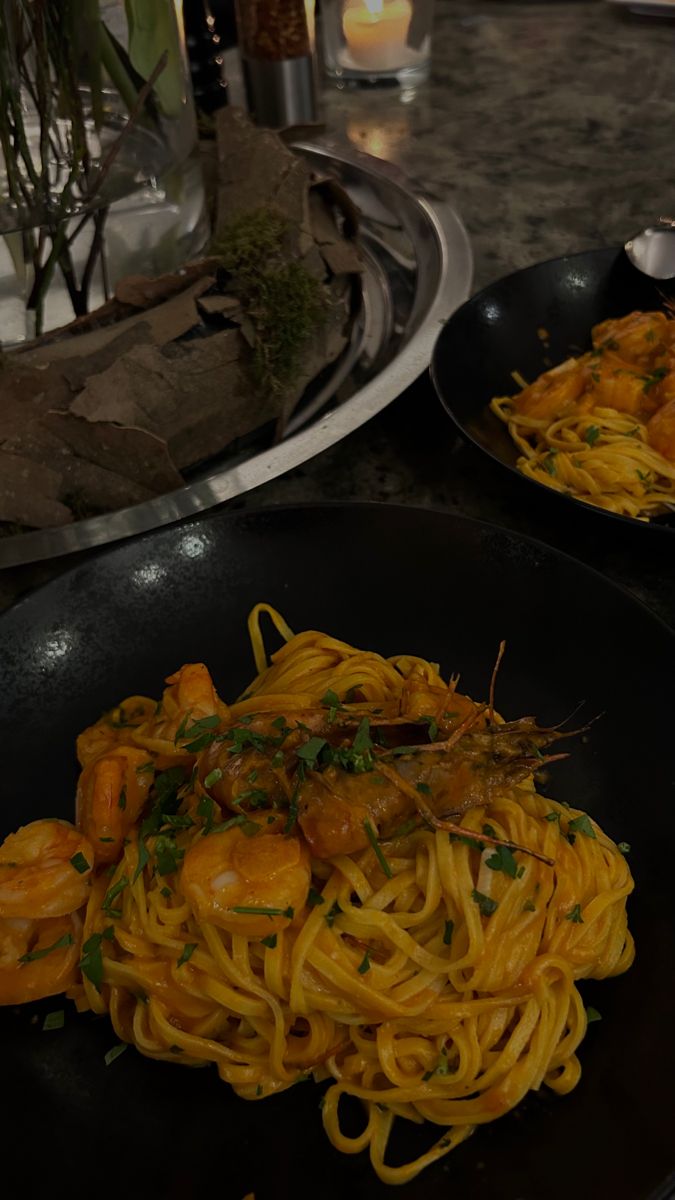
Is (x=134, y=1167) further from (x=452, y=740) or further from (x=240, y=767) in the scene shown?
(x=452, y=740)

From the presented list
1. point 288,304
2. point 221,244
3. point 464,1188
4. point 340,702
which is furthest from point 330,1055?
point 221,244

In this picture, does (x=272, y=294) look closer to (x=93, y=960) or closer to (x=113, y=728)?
(x=113, y=728)

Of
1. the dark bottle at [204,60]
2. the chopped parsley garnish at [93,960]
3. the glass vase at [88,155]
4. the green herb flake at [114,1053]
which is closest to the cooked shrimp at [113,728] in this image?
the chopped parsley garnish at [93,960]

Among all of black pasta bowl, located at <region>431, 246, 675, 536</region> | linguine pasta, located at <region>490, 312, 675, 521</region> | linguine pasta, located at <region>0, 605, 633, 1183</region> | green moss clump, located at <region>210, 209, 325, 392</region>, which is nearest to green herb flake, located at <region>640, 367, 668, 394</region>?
linguine pasta, located at <region>490, 312, 675, 521</region>

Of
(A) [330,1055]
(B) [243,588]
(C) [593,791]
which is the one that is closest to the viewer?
(A) [330,1055]

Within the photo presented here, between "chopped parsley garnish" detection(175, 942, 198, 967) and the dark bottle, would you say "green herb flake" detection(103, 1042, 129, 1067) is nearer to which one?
"chopped parsley garnish" detection(175, 942, 198, 967)

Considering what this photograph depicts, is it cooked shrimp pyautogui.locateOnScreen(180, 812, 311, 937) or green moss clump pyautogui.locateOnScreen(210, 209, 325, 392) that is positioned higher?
green moss clump pyautogui.locateOnScreen(210, 209, 325, 392)
